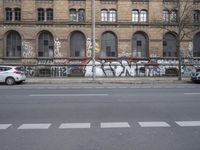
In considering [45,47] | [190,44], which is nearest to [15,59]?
[45,47]

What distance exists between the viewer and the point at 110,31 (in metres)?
33.8

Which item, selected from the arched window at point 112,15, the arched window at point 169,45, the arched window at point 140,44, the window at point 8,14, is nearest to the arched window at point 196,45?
the arched window at point 169,45

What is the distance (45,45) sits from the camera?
33781mm

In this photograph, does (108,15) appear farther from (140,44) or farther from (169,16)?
(169,16)

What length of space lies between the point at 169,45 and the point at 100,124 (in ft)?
90.8

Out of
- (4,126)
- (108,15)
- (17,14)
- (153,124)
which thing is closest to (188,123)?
(153,124)

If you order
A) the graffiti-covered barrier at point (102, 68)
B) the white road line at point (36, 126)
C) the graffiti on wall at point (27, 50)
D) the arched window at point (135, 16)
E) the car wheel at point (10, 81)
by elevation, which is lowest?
the white road line at point (36, 126)

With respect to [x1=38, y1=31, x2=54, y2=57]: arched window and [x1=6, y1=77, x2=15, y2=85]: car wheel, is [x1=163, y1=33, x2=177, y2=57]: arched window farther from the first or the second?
[x1=6, y1=77, x2=15, y2=85]: car wheel

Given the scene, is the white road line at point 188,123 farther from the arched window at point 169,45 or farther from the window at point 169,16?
the window at point 169,16

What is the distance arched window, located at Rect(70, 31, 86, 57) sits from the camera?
1336 inches

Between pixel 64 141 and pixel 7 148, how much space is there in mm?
1239

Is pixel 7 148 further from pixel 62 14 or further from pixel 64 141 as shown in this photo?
pixel 62 14

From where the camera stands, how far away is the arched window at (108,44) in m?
34.0

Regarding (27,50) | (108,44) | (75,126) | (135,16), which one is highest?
(135,16)
